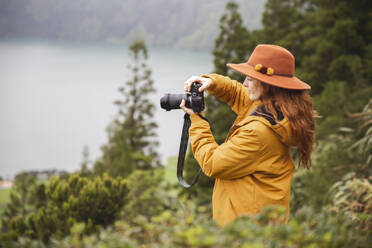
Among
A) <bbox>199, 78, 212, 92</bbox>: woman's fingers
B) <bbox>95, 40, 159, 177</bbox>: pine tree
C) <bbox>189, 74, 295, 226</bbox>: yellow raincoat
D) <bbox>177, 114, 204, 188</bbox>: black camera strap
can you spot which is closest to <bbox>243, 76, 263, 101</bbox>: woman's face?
<bbox>189, 74, 295, 226</bbox>: yellow raincoat

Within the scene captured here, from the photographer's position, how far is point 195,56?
213ft

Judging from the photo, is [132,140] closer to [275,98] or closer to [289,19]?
[289,19]

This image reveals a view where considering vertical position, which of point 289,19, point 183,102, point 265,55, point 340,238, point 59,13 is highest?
point 59,13

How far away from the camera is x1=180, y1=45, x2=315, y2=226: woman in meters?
1.70

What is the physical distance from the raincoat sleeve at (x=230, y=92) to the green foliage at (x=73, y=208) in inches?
121

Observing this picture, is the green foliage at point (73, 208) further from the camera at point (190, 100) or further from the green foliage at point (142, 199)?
the green foliage at point (142, 199)

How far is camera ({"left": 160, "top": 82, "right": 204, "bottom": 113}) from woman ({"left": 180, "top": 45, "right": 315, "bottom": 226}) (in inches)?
1.8

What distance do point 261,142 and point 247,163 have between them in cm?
13

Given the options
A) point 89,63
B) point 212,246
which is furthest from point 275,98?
point 89,63

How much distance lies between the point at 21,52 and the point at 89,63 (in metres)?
21.4

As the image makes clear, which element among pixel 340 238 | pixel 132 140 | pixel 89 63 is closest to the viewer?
pixel 340 238

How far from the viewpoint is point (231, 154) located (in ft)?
5.57

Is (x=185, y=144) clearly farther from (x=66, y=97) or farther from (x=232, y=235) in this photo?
(x=66, y=97)

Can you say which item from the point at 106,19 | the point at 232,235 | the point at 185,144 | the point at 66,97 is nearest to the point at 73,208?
the point at 185,144
